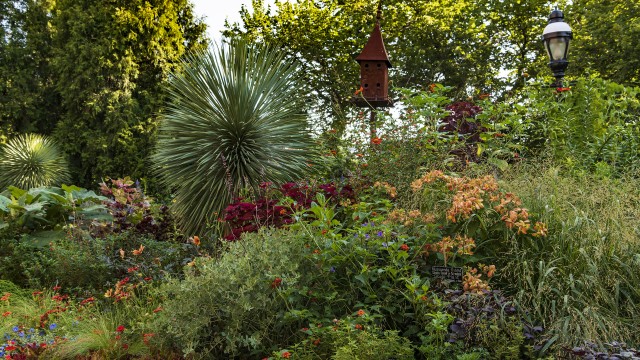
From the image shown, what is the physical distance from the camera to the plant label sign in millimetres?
3445

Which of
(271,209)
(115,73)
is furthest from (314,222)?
(115,73)

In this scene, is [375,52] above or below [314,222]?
above

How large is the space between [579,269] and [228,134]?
15.0 ft

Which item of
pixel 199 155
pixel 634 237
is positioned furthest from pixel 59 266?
pixel 634 237

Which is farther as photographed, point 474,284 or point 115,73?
point 115,73

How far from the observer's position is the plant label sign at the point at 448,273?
11.3 feet

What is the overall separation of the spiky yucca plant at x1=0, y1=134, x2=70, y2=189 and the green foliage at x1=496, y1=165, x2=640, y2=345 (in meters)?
11.8

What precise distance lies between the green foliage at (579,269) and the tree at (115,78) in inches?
408

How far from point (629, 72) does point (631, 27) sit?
3.36 ft

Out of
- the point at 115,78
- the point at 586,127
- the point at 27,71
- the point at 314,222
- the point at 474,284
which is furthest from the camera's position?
the point at 27,71

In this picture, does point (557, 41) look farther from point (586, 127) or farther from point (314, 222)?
point (314, 222)

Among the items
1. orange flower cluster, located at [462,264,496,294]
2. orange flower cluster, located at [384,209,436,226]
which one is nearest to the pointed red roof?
orange flower cluster, located at [384,209,436,226]

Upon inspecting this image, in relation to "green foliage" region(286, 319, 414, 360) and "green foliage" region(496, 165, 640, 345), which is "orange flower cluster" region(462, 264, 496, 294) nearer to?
"green foliage" region(496, 165, 640, 345)

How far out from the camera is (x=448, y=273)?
347cm
